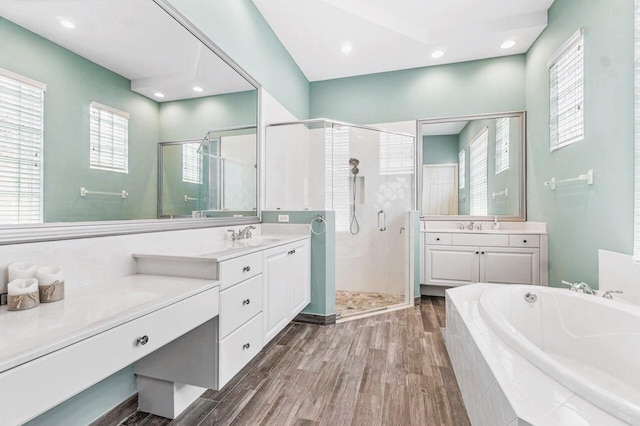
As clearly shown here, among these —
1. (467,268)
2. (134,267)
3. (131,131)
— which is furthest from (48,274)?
(467,268)

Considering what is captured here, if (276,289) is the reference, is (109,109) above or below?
above

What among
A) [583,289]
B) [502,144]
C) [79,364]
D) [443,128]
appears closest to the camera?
[79,364]

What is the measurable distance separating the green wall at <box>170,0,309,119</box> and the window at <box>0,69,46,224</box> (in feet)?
3.51

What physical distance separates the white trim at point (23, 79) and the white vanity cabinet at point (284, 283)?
51.0 inches

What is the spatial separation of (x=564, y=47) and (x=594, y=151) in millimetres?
1095

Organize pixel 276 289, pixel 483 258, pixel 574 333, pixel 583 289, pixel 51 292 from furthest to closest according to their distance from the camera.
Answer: pixel 483 258 < pixel 276 289 < pixel 583 289 < pixel 574 333 < pixel 51 292

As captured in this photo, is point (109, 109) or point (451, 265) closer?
point (109, 109)

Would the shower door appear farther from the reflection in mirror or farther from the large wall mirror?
the reflection in mirror

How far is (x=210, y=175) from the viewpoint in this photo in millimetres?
2031

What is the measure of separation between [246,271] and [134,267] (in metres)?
0.57

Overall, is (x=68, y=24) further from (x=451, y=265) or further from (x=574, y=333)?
(x=451, y=265)

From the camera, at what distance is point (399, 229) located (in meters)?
3.34

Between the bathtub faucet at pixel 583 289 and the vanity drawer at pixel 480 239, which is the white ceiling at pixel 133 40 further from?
the vanity drawer at pixel 480 239

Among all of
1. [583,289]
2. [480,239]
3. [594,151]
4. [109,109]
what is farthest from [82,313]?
[480,239]
